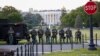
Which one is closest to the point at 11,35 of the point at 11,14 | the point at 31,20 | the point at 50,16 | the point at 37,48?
the point at 37,48

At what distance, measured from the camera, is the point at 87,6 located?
27.5 metres

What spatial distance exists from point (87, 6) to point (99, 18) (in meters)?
80.5

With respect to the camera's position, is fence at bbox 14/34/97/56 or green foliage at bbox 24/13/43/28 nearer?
fence at bbox 14/34/97/56

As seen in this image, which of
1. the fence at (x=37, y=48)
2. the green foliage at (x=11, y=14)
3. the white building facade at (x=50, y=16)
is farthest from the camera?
the white building facade at (x=50, y=16)

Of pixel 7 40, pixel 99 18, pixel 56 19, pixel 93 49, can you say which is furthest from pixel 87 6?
pixel 56 19

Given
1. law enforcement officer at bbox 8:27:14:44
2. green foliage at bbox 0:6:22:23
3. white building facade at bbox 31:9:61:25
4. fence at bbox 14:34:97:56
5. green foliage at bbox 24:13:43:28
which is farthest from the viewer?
white building facade at bbox 31:9:61:25

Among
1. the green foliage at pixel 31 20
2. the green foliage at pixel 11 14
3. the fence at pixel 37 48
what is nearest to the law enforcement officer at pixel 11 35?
the fence at pixel 37 48

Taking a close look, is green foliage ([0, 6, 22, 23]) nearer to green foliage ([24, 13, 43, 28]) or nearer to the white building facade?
green foliage ([24, 13, 43, 28])

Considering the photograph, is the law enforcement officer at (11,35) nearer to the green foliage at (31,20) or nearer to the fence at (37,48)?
the fence at (37,48)

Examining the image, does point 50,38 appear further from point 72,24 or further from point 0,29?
point 72,24

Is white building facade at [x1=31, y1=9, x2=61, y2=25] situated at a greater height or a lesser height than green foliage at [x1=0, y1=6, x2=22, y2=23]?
lesser

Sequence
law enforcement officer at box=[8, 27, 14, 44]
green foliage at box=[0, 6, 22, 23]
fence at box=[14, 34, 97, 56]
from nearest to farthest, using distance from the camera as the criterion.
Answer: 1. fence at box=[14, 34, 97, 56]
2. law enforcement officer at box=[8, 27, 14, 44]
3. green foliage at box=[0, 6, 22, 23]

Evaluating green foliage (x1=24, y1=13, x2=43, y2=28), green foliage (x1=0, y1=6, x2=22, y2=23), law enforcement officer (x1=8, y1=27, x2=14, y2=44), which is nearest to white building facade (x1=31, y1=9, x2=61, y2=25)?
green foliage (x1=24, y1=13, x2=43, y2=28)

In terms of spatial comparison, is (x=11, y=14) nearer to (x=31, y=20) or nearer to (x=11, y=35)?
(x=31, y=20)
